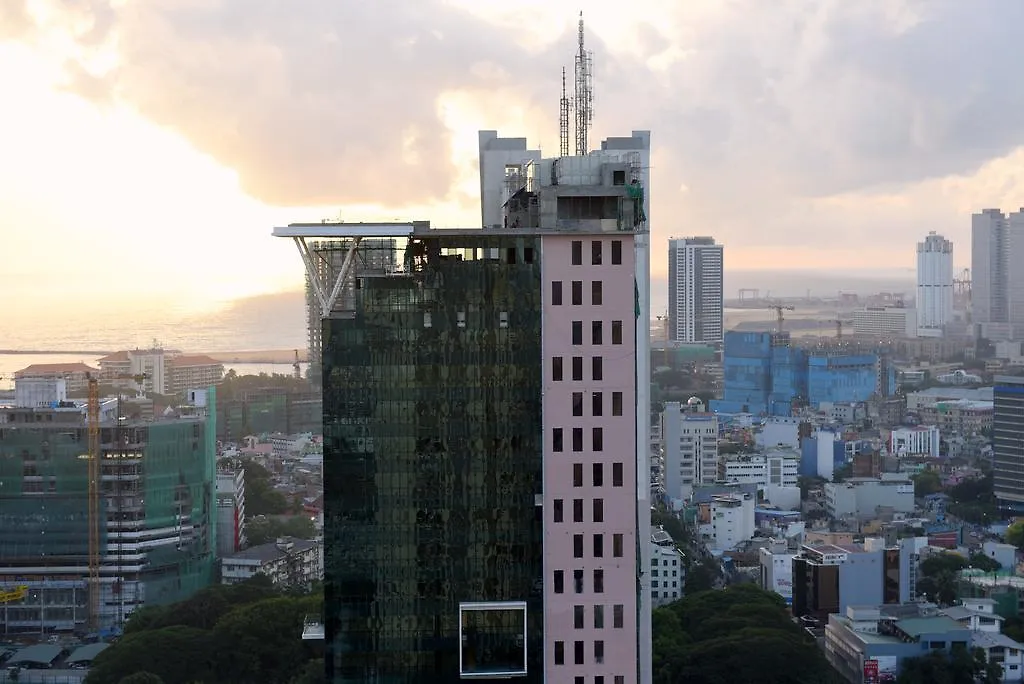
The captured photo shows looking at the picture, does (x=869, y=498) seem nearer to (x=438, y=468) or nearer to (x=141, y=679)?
(x=141, y=679)

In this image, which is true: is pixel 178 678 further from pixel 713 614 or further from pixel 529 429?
pixel 529 429

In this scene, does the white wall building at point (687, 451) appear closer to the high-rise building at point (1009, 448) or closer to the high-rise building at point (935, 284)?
the high-rise building at point (1009, 448)

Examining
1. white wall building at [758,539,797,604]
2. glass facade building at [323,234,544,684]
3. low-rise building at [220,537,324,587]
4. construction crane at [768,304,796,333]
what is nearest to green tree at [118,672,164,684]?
low-rise building at [220,537,324,587]

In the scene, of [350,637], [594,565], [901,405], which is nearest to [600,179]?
[594,565]

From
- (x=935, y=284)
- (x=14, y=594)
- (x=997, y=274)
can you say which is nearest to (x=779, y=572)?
(x=14, y=594)

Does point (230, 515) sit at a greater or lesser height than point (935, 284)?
lesser

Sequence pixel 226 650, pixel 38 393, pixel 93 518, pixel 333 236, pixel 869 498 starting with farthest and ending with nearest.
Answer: pixel 869 498 < pixel 38 393 < pixel 93 518 < pixel 226 650 < pixel 333 236

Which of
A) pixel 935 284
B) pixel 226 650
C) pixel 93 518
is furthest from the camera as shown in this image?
pixel 935 284
